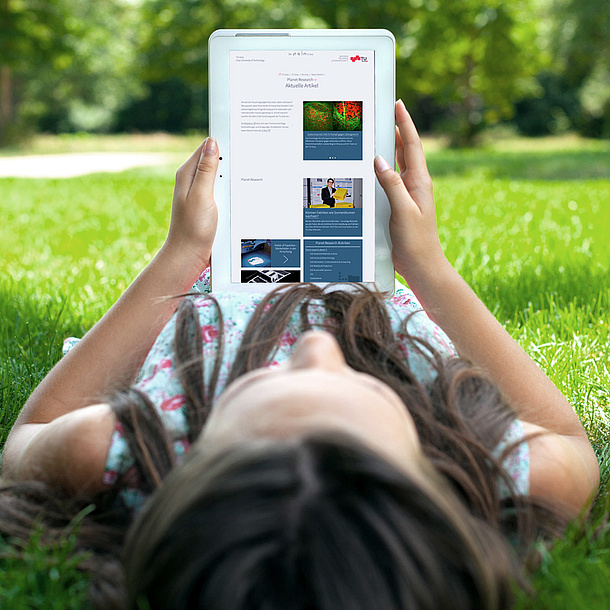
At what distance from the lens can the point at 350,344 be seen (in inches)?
55.6

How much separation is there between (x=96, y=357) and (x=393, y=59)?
100cm

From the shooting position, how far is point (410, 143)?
1799mm

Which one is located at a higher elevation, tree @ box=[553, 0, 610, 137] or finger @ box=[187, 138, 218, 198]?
tree @ box=[553, 0, 610, 137]

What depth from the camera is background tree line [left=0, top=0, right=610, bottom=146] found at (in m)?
15.6

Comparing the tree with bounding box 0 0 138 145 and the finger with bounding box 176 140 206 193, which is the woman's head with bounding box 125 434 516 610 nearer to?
the finger with bounding box 176 140 206 193

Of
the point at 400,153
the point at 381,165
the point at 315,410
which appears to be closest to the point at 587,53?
the point at 400,153

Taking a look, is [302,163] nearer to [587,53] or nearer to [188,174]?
[188,174]

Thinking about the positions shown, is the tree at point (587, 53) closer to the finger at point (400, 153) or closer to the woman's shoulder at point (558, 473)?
the finger at point (400, 153)

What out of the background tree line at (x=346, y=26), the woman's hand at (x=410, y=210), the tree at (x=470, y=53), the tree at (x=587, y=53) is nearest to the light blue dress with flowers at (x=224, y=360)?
the woman's hand at (x=410, y=210)

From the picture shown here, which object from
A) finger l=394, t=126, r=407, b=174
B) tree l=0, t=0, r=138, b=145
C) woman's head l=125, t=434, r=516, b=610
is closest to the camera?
woman's head l=125, t=434, r=516, b=610

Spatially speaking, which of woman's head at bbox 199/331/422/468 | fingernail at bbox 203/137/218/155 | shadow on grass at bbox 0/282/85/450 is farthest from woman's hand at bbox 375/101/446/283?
shadow on grass at bbox 0/282/85/450

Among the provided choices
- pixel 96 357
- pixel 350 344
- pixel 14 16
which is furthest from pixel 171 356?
pixel 14 16

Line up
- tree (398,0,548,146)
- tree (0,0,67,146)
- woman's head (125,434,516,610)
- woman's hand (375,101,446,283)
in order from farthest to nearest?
tree (0,0,67,146) → tree (398,0,548,146) → woman's hand (375,101,446,283) → woman's head (125,434,516,610)

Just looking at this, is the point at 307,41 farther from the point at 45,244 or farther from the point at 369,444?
the point at 45,244
